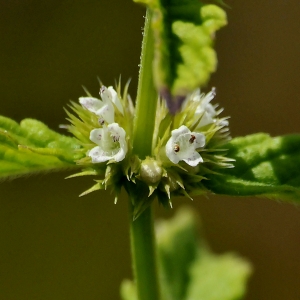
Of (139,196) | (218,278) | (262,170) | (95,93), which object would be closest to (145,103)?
(139,196)

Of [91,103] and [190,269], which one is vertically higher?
[91,103]

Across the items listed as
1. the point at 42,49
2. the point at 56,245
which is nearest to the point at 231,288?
the point at 56,245

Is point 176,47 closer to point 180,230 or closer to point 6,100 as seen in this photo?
point 180,230

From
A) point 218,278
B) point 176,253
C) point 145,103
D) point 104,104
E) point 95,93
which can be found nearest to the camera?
point 145,103

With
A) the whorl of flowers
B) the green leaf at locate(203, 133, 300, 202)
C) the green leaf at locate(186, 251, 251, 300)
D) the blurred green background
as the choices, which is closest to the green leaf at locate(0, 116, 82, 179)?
the whorl of flowers

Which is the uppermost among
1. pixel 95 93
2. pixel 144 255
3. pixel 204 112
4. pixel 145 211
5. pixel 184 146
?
pixel 95 93

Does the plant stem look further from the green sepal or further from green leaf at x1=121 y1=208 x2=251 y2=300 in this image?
green leaf at x1=121 y1=208 x2=251 y2=300

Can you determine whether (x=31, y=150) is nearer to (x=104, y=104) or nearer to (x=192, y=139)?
(x=104, y=104)

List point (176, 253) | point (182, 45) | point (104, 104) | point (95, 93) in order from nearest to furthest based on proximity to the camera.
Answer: point (182, 45) < point (104, 104) < point (176, 253) < point (95, 93)
